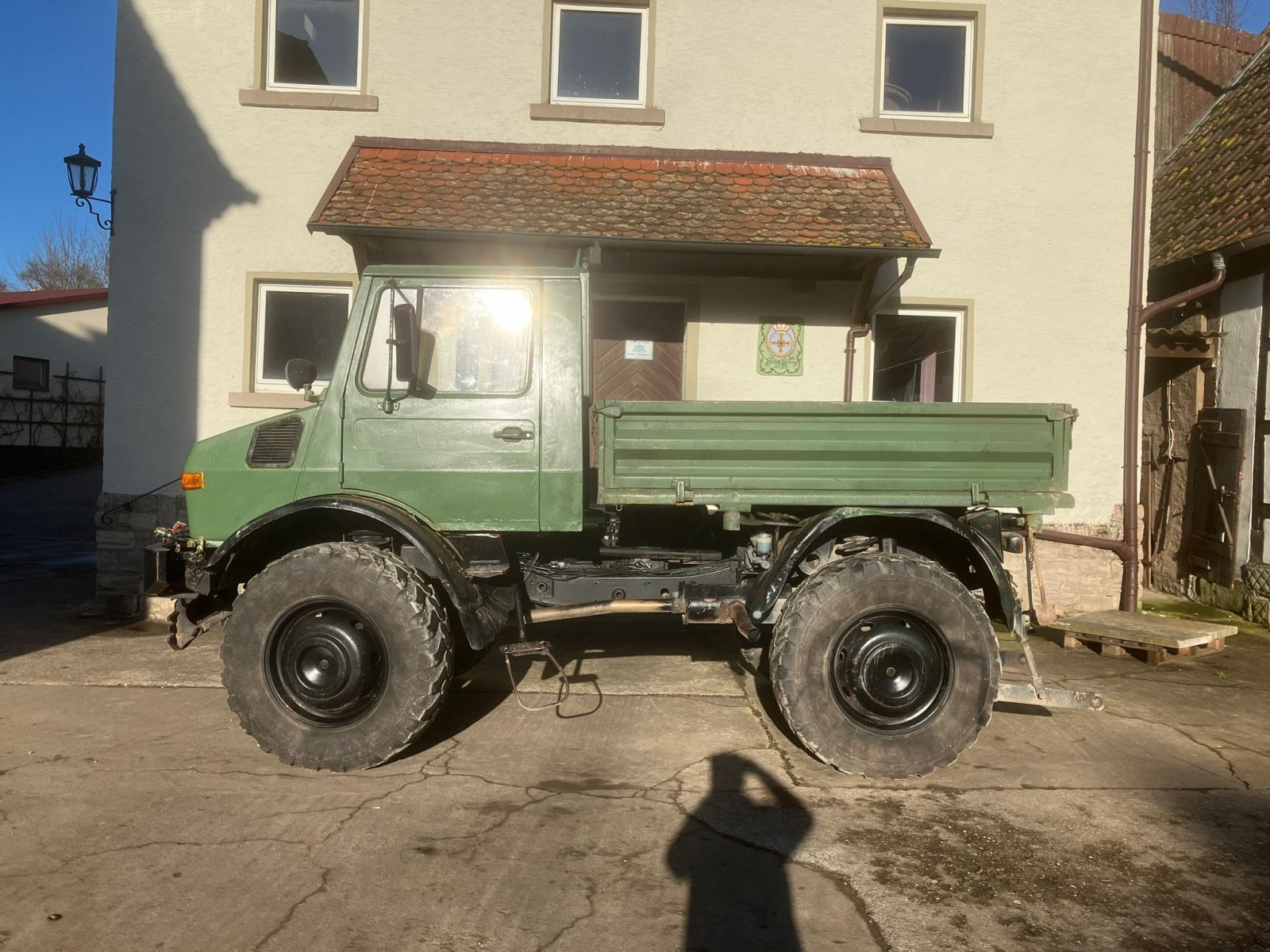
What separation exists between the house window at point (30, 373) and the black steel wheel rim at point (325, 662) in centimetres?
2227

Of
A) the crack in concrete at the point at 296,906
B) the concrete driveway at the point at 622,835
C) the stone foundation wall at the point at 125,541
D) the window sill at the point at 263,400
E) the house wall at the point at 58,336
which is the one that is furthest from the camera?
the house wall at the point at 58,336

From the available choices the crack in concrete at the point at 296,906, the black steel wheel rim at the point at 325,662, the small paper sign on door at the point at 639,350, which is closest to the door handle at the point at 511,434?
the black steel wheel rim at the point at 325,662

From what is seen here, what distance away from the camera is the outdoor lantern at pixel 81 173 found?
8906 mm

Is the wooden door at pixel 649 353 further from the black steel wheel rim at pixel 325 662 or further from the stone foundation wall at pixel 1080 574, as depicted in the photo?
the black steel wheel rim at pixel 325 662

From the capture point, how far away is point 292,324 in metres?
8.06

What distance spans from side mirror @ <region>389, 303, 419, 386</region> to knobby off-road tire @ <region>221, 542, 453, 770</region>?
884mm

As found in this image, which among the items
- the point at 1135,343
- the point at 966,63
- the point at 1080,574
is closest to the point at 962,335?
the point at 1135,343

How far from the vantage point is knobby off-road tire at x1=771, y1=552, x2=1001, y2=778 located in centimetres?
414

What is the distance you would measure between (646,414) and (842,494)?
3.37 ft

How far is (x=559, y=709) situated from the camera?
521 cm

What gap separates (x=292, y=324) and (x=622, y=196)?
10.4 ft

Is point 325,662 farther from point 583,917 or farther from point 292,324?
point 292,324

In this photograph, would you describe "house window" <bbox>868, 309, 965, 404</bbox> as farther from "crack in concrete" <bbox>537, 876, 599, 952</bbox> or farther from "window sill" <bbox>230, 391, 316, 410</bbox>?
"crack in concrete" <bbox>537, 876, 599, 952</bbox>

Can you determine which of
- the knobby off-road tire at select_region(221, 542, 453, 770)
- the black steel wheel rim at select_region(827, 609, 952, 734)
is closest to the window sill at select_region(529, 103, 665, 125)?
the knobby off-road tire at select_region(221, 542, 453, 770)
